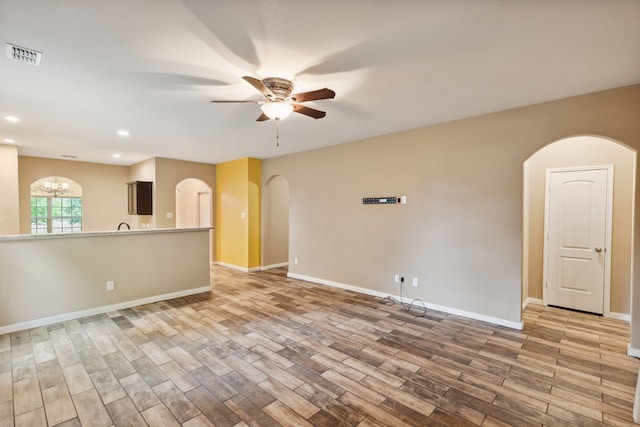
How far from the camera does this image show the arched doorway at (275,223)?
6.74m

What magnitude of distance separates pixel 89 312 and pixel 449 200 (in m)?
5.20

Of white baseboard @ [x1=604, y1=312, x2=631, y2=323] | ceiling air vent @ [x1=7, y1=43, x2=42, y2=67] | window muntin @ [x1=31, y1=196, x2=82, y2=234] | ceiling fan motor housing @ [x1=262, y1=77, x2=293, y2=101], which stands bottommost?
white baseboard @ [x1=604, y1=312, x2=631, y2=323]

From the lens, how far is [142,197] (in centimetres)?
642

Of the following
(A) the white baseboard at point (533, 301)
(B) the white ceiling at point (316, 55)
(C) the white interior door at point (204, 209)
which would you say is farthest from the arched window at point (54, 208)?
(A) the white baseboard at point (533, 301)

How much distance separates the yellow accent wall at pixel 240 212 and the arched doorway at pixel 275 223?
0.19 metres

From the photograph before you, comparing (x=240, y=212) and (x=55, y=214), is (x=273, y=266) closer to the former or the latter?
(x=240, y=212)

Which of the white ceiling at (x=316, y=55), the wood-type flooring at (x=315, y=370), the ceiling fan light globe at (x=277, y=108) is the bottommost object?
the wood-type flooring at (x=315, y=370)

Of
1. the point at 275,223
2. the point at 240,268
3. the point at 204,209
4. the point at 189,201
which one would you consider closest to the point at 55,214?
the point at 189,201

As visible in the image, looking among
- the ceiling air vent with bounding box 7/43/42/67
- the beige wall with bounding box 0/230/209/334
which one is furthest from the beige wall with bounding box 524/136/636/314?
the ceiling air vent with bounding box 7/43/42/67

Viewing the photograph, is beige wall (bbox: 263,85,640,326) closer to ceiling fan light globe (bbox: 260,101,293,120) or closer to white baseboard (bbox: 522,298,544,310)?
white baseboard (bbox: 522,298,544,310)

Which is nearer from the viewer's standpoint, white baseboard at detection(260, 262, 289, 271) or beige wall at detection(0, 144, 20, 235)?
beige wall at detection(0, 144, 20, 235)

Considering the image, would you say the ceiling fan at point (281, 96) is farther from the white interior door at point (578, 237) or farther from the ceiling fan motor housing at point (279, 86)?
the white interior door at point (578, 237)

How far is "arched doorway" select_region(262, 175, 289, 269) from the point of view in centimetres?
674

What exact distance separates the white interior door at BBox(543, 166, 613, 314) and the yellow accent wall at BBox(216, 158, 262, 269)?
5.50 meters
